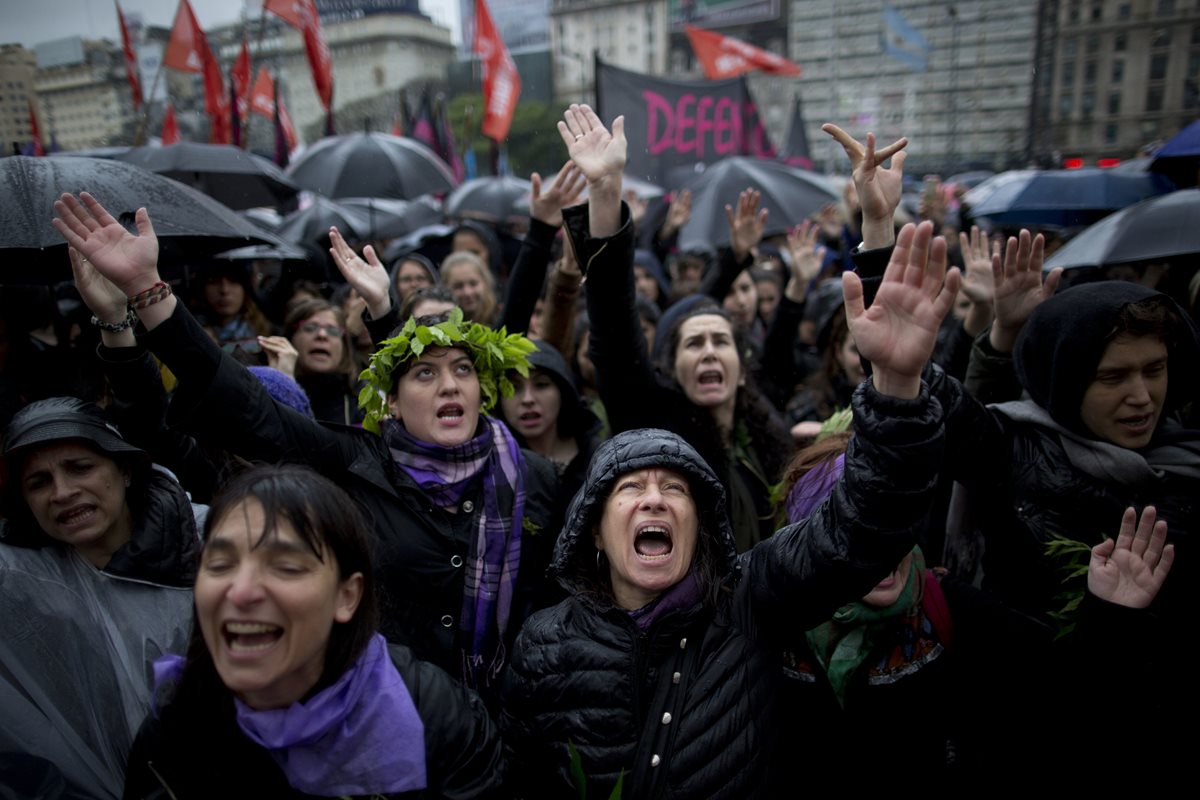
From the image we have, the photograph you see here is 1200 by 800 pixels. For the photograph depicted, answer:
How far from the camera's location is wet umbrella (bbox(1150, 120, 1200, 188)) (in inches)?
193

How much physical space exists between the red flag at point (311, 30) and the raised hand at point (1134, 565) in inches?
350

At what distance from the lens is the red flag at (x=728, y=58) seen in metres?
10.4

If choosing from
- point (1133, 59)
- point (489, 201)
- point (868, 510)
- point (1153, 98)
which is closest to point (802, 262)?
point (868, 510)

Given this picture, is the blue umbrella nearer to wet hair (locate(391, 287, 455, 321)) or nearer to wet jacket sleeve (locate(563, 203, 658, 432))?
wet jacket sleeve (locate(563, 203, 658, 432))

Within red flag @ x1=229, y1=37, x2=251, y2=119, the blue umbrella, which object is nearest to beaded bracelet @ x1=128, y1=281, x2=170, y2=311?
the blue umbrella

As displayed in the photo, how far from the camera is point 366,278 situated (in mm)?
2865

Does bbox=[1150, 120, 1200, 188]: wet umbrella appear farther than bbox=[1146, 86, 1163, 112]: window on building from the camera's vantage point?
No

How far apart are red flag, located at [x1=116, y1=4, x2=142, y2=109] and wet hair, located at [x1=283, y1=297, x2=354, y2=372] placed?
18.3ft

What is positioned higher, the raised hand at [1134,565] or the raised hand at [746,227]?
the raised hand at [746,227]

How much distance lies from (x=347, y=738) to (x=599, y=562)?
0.78 metres

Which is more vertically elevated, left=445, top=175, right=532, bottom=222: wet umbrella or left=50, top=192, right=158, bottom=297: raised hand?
left=50, top=192, right=158, bottom=297: raised hand

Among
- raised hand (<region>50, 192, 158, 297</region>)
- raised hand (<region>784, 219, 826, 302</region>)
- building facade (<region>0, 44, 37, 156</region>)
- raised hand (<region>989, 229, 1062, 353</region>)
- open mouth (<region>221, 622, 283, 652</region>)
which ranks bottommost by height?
open mouth (<region>221, 622, 283, 652</region>)

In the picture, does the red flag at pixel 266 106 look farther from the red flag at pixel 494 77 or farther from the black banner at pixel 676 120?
the black banner at pixel 676 120

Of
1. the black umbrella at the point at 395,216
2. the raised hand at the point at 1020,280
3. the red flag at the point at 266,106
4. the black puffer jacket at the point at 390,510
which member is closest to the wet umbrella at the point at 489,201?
the black umbrella at the point at 395,216
